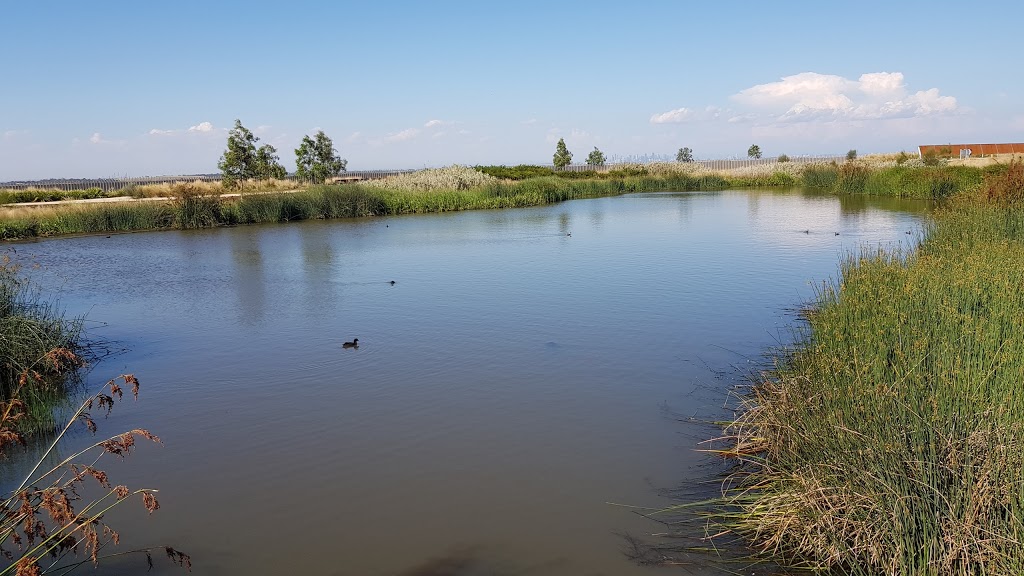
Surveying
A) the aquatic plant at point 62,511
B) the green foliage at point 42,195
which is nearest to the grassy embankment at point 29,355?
the aquatic plant at point 62,511

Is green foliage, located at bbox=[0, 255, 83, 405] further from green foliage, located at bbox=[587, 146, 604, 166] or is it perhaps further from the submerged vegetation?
green foliage, located at bbox=[587, 146, 604, 166]

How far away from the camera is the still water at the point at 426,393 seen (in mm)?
4898

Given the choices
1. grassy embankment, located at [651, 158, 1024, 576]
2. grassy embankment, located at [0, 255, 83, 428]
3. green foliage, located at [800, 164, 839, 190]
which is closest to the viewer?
grassy embankment, located at [651, 158, 1024, 576]

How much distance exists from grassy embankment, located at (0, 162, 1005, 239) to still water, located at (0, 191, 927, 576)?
377 inches

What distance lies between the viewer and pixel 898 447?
12.4ft

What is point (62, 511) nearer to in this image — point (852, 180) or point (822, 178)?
point (852, 180)

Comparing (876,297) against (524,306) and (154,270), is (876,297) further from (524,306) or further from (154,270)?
(154,270)

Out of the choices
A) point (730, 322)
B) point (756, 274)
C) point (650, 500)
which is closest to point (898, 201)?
point (756, 274)

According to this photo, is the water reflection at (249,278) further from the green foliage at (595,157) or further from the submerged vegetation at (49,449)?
the green foliage at (595,157)

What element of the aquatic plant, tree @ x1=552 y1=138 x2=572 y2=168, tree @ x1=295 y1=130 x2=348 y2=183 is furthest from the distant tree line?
the aquatic plant

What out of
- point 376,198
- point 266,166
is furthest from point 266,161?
point 376,198

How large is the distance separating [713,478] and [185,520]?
3966mm

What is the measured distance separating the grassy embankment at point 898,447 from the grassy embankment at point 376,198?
25.0m

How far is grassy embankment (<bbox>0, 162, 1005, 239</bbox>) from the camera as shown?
26.5 metres
